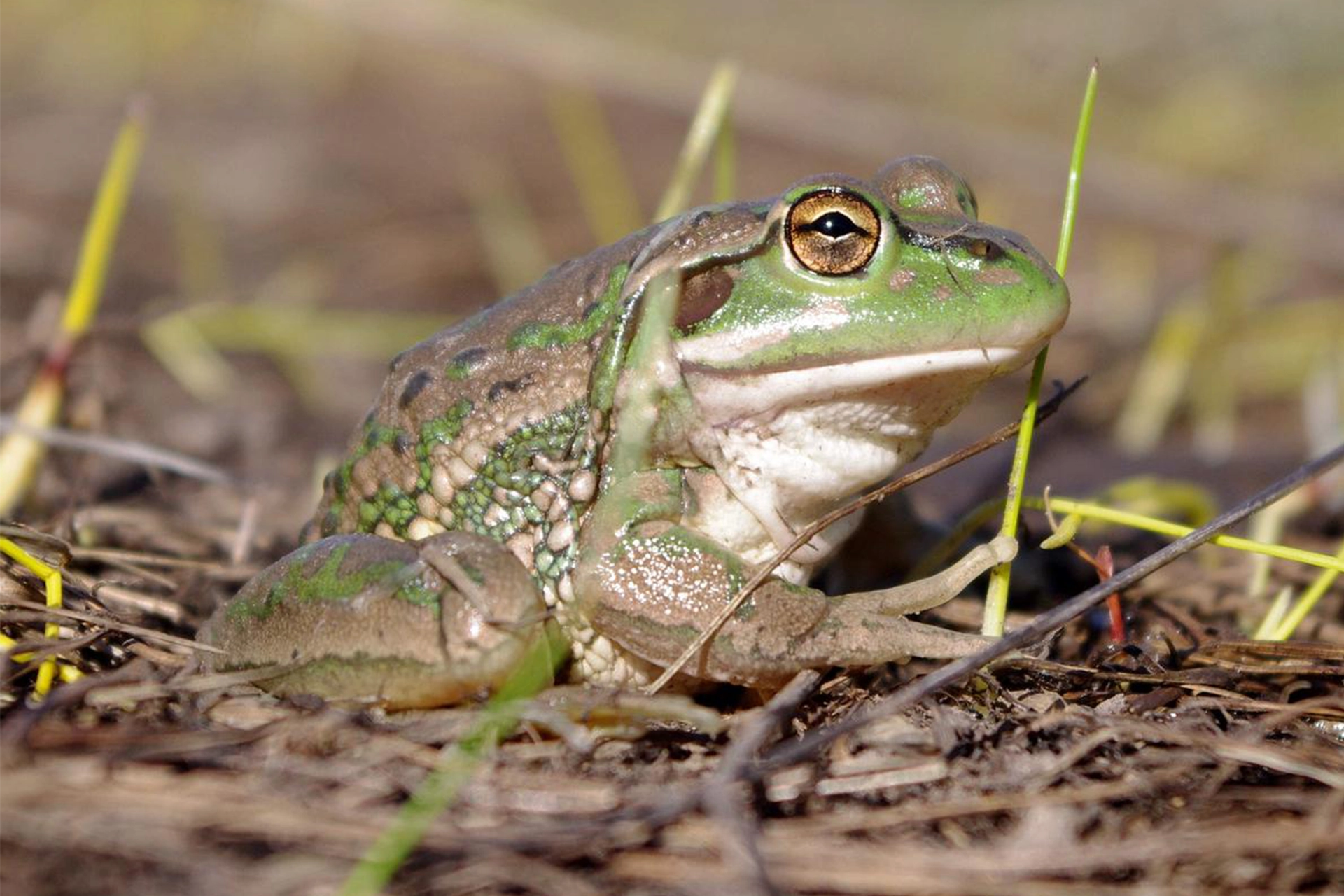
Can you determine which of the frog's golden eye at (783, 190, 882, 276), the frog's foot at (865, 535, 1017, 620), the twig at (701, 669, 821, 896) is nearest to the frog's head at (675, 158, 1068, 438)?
the frog's golden eye at (783, 190, 882, 276)

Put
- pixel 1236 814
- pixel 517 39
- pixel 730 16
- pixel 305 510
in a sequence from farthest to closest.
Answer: pixel 730 16 → pixel 517 39 → pixel 305 510 → pixel 1236 814

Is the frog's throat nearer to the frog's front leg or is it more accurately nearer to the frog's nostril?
the frog's nostril

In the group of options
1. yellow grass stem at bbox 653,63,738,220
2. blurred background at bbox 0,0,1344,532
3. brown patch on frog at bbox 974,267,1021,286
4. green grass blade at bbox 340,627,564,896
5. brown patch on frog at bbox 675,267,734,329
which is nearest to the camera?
green grass blade at bbox 340,627,564,896

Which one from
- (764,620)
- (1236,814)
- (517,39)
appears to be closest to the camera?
(1236,814)

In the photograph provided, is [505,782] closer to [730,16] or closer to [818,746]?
[818,746]

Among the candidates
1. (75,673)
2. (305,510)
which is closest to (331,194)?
(305,510)

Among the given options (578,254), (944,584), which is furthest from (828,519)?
(578,254)
